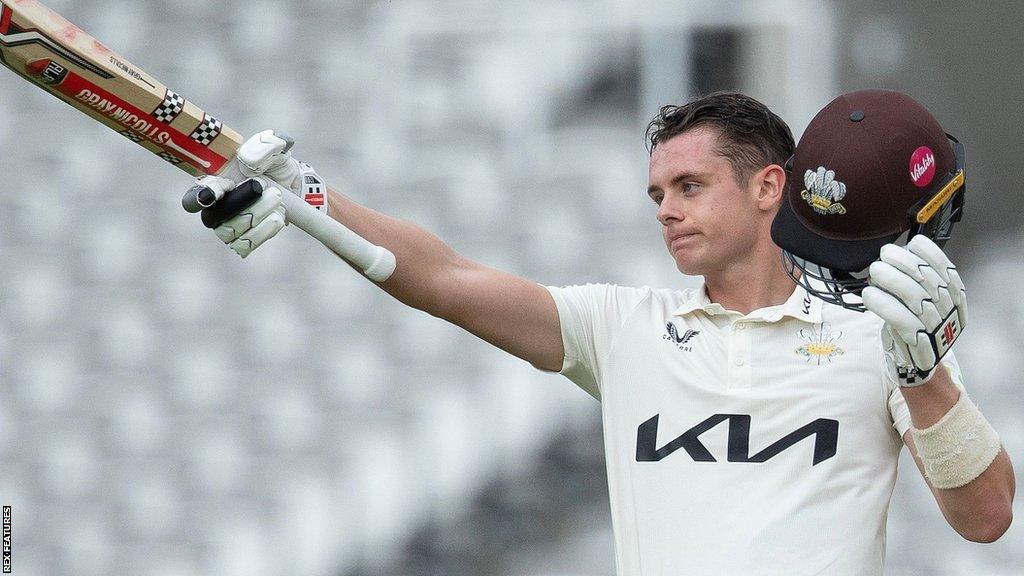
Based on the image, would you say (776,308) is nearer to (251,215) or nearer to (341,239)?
(341,239)

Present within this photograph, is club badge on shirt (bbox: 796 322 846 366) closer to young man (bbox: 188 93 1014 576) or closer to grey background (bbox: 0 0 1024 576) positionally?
young man (bbox: 188 93 1014 576)

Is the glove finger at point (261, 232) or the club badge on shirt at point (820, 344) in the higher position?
the glove finger at point (261, 232)

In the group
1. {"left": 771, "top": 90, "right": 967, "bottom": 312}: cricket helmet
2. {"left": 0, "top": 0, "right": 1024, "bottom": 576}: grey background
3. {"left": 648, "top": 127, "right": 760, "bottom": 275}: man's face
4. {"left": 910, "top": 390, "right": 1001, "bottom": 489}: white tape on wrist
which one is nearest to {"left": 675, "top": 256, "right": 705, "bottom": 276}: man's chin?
{"left": 648, "top": 127, "right": 760, "bottom": 275}: man's face

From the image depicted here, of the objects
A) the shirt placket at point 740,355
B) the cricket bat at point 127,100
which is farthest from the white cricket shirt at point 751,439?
the cricket bat at point 127,100

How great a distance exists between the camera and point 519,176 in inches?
97.2

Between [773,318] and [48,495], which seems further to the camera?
[48,495]

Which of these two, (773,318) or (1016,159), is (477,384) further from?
(1016,159)

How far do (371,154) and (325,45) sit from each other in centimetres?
24

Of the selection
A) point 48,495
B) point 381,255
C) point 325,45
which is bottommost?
point 48,495

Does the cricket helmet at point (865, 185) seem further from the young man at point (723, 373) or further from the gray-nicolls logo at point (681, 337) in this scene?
the gray-nicolls logo at point (681, 337)

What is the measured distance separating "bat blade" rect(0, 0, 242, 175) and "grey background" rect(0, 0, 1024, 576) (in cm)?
84

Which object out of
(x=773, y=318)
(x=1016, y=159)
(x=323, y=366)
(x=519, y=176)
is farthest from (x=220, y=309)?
(x=1016, y=159)

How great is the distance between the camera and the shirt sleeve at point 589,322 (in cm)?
189

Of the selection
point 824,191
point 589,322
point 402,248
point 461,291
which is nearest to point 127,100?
point 402,248
